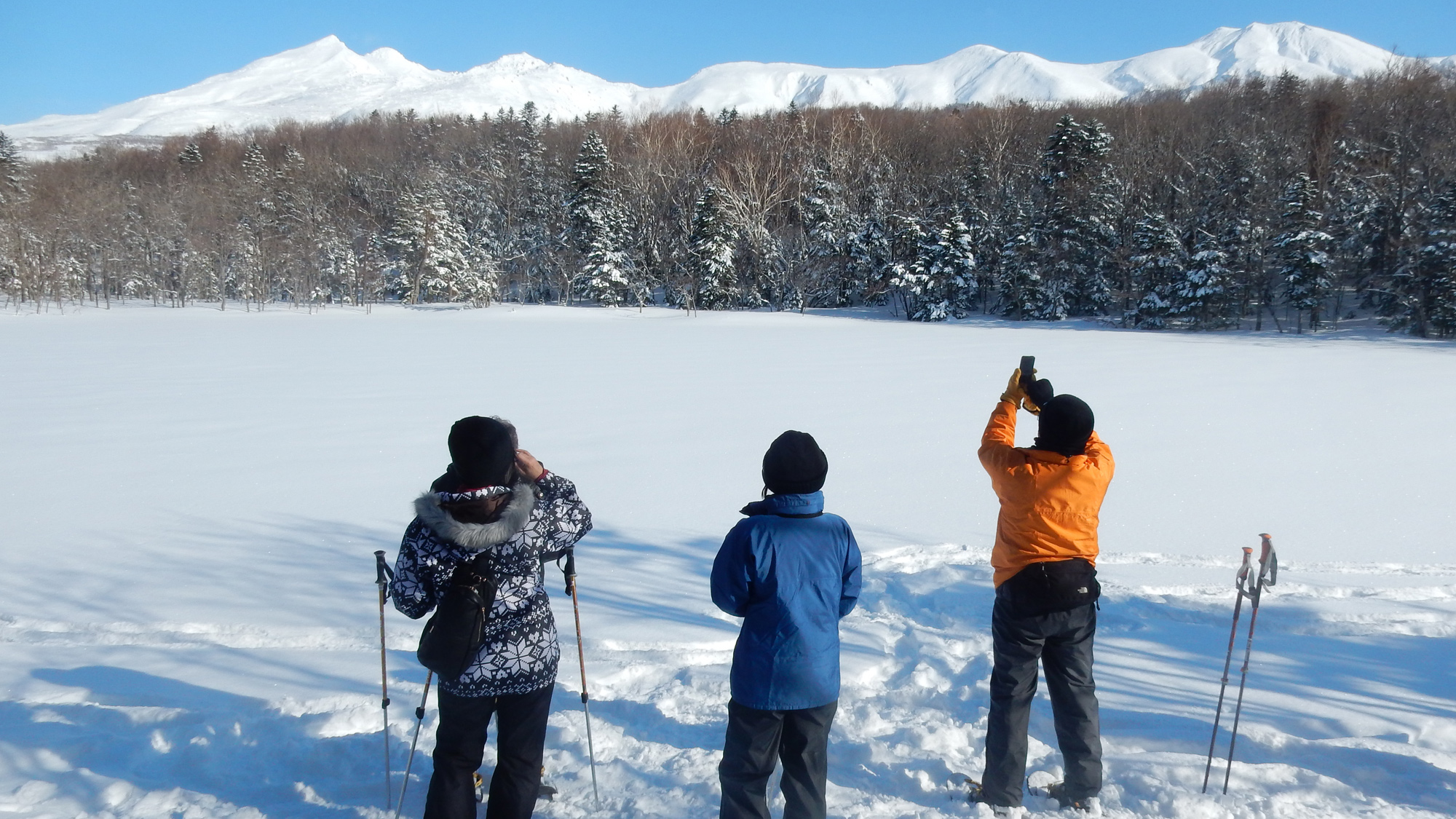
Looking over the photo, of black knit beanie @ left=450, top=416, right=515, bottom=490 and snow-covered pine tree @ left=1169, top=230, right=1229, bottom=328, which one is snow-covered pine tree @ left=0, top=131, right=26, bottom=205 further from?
snow-covered pine tree @ left=1169, top=230, right=1229, bottom=328

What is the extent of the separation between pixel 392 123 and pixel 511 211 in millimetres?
26715

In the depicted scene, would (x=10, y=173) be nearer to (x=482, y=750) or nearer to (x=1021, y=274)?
(x=1021, y=274)

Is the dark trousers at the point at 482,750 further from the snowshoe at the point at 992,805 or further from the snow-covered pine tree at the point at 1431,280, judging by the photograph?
the snow-covered pine tree at the point at 1431,280

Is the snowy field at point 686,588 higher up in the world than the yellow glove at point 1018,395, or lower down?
lower down

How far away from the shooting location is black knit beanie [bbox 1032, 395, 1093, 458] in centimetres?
242

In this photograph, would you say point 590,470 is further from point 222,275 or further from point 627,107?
point 627,107

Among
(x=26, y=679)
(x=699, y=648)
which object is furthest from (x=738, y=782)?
(x=26, y=679)

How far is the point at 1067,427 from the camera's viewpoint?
2.43 m

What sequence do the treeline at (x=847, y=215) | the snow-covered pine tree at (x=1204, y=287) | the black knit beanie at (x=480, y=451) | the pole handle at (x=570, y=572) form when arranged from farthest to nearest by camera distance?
the treeline at (x=847, y=215) < the snow-covered pine tree at (x=1204, y=287) < the pole handle at (x=570, y=572) < the black knit beanie at (x=480, y=451)

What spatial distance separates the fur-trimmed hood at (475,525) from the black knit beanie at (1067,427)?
1.54 metres

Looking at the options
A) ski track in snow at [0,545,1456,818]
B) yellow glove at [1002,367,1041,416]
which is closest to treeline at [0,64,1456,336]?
ski track in snow at [0,545,1456,818]

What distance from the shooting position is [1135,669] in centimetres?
361

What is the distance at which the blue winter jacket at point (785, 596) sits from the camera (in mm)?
2143

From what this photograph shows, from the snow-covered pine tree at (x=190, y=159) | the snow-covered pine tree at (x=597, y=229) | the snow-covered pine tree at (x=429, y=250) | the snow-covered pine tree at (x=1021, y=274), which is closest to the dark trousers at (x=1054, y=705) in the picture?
the snow-covered pine tree at (x=1021, y=274)
